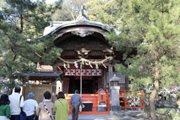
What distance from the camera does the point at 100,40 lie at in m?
10.9

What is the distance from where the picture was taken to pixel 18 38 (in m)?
6.54

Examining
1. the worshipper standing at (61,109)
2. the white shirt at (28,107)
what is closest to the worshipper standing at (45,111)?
the worshipper standing at (61,109)

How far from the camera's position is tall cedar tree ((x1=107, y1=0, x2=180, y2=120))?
4859mm

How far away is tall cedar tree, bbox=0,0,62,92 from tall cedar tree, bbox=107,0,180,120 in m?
3.80

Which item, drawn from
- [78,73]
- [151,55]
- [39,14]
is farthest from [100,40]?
[151,55]

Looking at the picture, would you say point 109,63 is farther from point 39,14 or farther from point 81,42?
point 39,14

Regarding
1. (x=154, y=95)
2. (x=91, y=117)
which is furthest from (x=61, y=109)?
(x=91, y=117)

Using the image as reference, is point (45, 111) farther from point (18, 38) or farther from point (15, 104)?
point (18, 38)

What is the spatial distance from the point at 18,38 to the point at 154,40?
17.4ft

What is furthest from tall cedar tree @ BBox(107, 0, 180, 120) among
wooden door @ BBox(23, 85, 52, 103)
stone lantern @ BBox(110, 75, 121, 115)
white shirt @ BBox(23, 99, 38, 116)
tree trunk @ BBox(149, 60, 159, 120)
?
wooden door @ BBox(23, 85, 52, 103)

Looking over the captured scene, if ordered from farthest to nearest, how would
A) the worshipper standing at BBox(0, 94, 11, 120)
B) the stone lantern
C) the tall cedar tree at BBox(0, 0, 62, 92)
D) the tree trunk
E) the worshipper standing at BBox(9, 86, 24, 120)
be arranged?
the stone lantern < the tall cedar tree at BBox(0, 0, 62, 92) < the tree trunk < the worshipper standing at BBox(9, 86, 24, 120) < the worshipper standing at BBox(0, 94, 11, 120)

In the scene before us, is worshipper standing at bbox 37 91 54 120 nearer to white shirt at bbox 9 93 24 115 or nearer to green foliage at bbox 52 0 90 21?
white shirt at bbox 9 93 24 115

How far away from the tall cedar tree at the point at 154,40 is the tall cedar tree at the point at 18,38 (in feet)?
12.5

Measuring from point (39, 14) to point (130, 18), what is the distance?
197 inches
